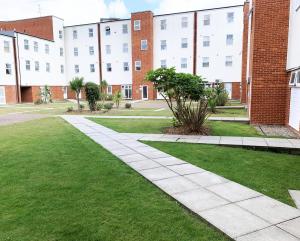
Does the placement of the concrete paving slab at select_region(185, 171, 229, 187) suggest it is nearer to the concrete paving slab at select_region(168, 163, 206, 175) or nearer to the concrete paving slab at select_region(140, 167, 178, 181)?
the concrete paving slab at select_region(168, 163, 206, 175)

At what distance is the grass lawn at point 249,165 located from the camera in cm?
434

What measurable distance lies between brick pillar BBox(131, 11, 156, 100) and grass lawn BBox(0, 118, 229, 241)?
29.2 m

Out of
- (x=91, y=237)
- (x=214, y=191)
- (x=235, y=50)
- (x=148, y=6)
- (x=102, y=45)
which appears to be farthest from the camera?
(x=102, y=45)

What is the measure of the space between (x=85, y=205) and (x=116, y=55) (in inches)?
1431

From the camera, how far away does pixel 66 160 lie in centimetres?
588

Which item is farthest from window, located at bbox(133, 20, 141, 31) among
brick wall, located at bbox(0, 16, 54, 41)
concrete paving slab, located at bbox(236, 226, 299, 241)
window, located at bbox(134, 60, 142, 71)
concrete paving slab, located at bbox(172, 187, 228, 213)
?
concrete paving slab, located at bbox(236, 226, 299, 241)

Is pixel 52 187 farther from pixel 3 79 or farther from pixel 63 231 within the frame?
A: pixel 3 79

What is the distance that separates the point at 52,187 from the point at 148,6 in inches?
1420

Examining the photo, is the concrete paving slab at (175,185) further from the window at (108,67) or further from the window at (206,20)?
the window at (108,67)

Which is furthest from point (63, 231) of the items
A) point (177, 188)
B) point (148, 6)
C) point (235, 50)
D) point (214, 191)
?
point (148, 6)

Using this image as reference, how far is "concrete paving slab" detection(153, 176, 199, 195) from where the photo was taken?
4.11m

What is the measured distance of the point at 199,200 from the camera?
373 centimetres

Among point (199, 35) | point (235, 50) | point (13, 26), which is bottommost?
point (235, 50)

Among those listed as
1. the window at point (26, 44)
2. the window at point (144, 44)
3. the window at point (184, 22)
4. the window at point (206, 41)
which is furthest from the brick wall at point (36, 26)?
the window at point (206, 41)
